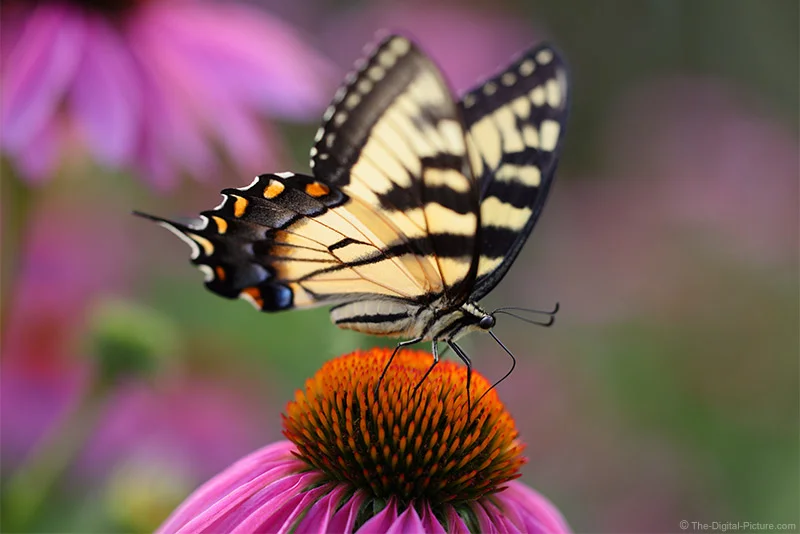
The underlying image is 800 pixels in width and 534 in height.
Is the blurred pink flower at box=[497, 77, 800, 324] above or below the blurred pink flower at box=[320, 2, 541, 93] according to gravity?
below

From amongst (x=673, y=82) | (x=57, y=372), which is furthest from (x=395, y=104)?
(x=673, y=82)

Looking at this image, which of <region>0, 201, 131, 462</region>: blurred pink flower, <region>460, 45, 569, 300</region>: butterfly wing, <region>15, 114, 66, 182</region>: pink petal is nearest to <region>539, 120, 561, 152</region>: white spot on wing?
<region>460, 45, 569, 300</region>: butterfly wing

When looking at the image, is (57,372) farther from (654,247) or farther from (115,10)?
(654,247)

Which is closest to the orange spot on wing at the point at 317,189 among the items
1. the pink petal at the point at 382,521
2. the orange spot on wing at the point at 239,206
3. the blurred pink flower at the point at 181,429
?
the orange spot on wing at the point at 239,206

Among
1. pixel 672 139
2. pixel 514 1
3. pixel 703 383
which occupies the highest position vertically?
pixel 514 1

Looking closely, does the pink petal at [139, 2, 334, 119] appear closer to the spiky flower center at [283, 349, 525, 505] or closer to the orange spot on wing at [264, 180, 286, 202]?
the orange spot on wing at [264, 180, 286, 202]

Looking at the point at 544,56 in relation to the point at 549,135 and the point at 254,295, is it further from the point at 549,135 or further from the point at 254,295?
the point at 254,295
